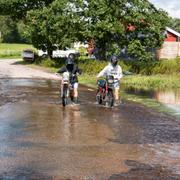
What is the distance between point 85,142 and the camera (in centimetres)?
1177

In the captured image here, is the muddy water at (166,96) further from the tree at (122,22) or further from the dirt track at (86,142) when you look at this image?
the tree at (122,22)

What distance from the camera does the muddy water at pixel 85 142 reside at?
9062 mm

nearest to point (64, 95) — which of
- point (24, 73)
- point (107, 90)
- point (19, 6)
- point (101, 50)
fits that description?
point (107, 90)

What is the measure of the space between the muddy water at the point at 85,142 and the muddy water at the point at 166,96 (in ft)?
6.17

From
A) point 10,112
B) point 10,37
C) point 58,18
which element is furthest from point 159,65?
point 10,37

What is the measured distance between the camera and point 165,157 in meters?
10.4

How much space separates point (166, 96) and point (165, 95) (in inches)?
20.4

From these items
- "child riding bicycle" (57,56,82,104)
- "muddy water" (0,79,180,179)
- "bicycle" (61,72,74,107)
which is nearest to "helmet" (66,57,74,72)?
"child riding bicycle" (57,56,82,104)

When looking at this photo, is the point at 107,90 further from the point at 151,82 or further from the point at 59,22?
the point at 59,22

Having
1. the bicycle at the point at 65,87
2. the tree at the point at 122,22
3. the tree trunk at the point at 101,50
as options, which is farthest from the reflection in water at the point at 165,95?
the tree trunk at the point at 101,50

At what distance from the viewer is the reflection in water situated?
2148cm

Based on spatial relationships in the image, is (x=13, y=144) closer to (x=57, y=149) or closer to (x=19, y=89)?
(x=57, y=149)

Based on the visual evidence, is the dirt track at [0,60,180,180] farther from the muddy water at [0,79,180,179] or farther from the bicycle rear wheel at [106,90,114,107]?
the bicycle rear wheel at [106,90,114,107]

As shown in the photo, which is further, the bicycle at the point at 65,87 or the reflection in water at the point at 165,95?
the reflection in water at the point at 165,95
